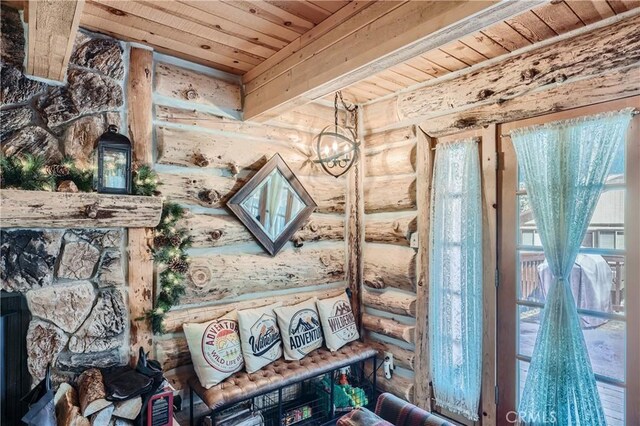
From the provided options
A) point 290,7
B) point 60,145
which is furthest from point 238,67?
point 60,145

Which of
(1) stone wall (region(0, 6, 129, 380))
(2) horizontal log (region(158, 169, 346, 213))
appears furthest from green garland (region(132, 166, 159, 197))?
(1) stone wall (region(0, 6, 129, 380))

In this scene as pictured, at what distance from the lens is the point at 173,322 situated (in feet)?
8.20

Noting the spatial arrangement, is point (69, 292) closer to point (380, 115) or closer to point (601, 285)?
point (380, 115)

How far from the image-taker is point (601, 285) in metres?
2.12

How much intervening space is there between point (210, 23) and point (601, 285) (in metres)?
2.75

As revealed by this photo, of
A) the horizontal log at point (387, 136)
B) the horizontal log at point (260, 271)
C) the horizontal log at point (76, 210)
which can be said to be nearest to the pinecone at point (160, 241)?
the horizontal log at point (76, 210)

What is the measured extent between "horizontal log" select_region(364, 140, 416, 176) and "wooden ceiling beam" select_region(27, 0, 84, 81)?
2.42 metres

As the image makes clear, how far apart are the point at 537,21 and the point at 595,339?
6.19 feet

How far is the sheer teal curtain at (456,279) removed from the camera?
265cm

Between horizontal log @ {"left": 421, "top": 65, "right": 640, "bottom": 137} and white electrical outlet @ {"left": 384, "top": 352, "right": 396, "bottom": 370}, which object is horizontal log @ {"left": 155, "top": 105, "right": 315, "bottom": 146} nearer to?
horizontal log @ {"left": 421, "top": 65, "right": 640, "bottom": 137}

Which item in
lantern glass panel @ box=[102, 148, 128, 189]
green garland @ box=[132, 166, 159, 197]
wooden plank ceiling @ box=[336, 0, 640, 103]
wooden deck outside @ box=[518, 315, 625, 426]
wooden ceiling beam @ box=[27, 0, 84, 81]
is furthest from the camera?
green garland @ box=[132, 166, 159, 197]

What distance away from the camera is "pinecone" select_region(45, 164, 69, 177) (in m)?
2.01

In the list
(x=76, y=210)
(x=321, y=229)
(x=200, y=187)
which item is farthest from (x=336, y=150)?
(x=76, y=210)

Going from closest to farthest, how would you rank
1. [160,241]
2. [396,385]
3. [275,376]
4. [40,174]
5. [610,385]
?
[40,174] < [610,385] < [160,241] < [275,376] < [396,385]
